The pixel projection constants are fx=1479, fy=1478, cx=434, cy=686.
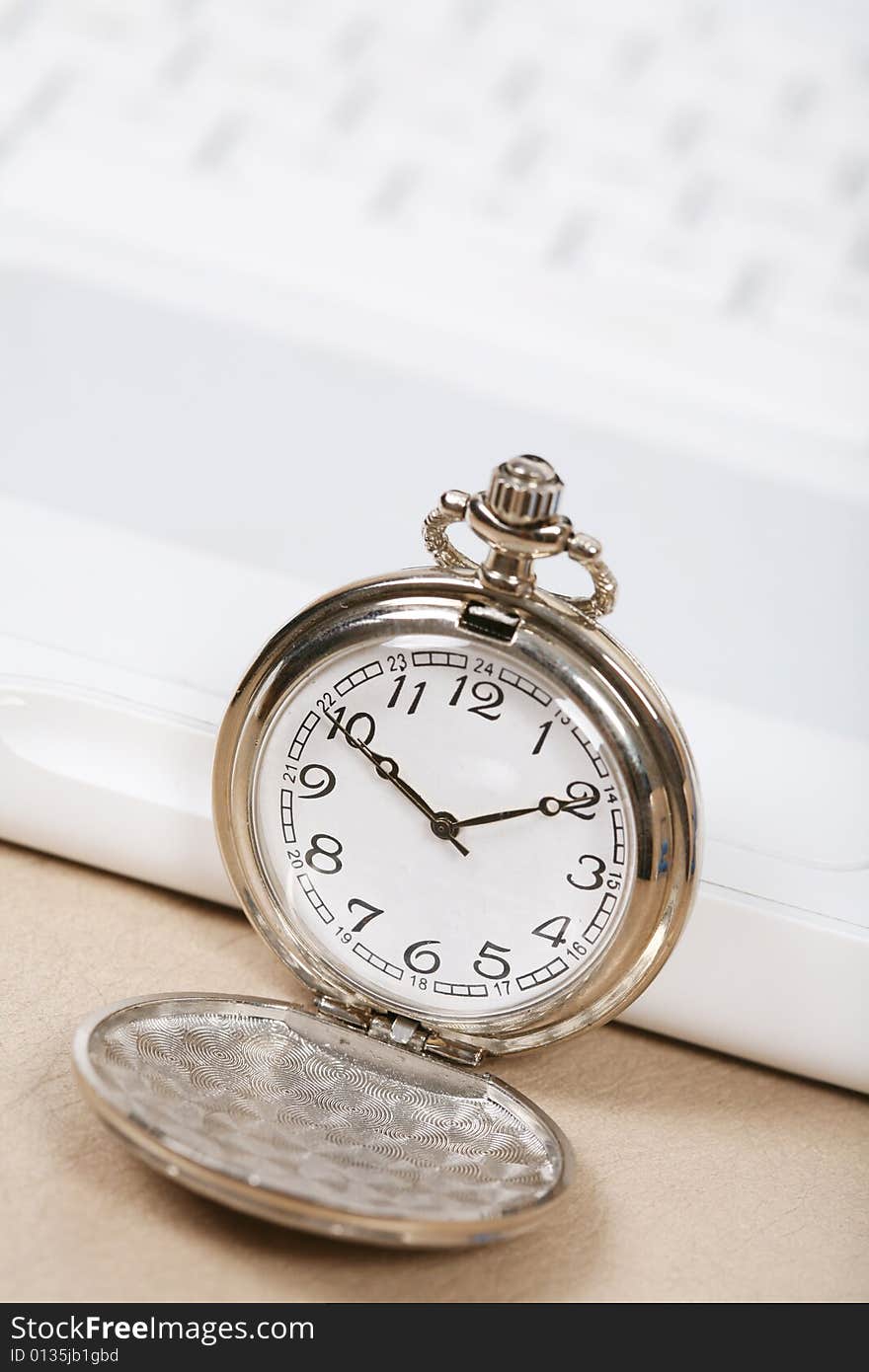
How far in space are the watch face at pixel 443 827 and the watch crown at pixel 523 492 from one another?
0.09 m

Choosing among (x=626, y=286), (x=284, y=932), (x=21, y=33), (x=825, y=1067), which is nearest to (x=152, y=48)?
(x=21, y=33)

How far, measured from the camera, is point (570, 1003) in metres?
0.99

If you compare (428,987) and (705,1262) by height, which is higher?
(428,987)

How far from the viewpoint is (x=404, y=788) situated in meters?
0.98

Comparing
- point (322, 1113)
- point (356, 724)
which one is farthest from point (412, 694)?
point (322, 1113)

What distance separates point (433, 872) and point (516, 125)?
67.2 inches

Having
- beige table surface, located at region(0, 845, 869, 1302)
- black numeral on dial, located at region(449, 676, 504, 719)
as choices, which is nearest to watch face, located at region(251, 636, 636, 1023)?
black numeral on dial, located at region(449, 676, 504, 719)

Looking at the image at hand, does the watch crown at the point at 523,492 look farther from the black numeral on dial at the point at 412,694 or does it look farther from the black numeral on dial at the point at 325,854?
the black numeral on dial at the point at 325,854

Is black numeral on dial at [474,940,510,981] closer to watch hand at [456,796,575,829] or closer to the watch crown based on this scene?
watch hand at [456,796,575,829]

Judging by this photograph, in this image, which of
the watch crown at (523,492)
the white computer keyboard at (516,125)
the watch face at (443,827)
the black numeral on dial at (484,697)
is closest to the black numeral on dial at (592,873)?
the watch face at (443,827)

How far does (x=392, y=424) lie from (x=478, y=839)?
0.92m

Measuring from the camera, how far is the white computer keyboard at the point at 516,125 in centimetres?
216

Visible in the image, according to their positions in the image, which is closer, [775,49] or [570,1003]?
[570,1003]

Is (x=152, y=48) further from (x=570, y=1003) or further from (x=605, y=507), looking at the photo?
(x=570, y=1003)
